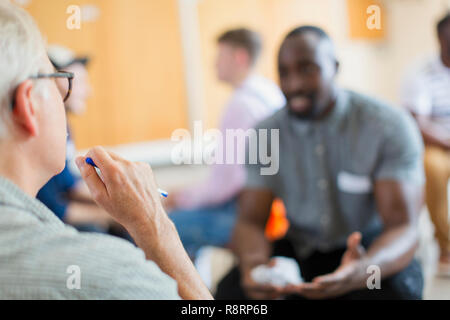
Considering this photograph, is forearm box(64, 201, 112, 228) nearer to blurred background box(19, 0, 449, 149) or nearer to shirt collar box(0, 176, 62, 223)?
blurred background box(19, 0, 449, 149)

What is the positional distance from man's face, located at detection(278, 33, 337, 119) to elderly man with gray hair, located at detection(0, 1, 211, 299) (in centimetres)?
75

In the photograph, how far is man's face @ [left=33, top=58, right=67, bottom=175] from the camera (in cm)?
68

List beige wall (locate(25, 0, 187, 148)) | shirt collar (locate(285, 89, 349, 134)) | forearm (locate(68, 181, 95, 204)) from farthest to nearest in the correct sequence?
beige wall (locate(25, 0, 187, 148)) → forearm (locate(68, 181, 95, 204)) → shirt collar (locate(285, 89, 349, 134))

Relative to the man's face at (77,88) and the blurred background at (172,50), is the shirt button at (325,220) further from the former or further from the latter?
the blurred background at (172,50)

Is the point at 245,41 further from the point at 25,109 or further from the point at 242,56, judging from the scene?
the point at 25,109

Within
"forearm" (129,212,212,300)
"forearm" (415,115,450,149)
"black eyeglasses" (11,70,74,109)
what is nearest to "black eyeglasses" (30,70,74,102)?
"black eyeglasses" (11,70,74,109)

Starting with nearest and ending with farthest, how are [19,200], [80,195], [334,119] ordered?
Result: [19,200]
[334,119]
[80,195]

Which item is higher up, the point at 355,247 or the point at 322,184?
the point at 322,184

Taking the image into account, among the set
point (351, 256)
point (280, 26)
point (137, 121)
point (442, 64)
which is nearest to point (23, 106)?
point (351, 256)

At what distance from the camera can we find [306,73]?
4.51 ft

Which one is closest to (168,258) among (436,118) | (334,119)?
(334,119)

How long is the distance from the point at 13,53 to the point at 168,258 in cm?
39


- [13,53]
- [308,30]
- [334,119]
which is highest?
[308,30]
